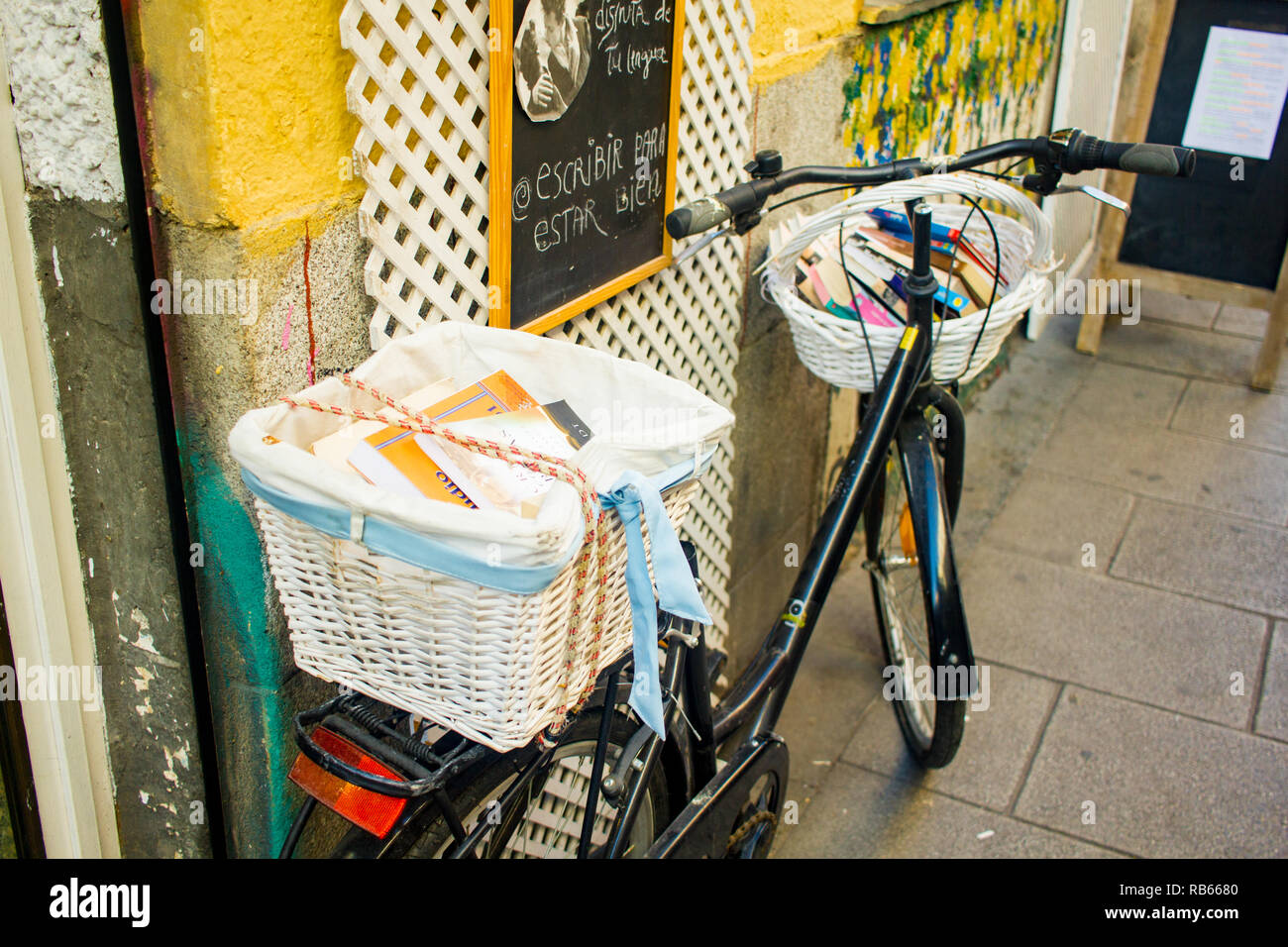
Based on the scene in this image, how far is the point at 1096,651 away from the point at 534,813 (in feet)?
6.76

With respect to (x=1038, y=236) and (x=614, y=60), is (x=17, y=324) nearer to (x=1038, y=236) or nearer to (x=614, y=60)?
(x=614, y=60)

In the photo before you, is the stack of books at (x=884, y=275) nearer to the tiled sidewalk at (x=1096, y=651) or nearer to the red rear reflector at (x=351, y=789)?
the tiled sidewalk at (x=1096, y=651)

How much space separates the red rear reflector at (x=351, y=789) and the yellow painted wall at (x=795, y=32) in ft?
6.49

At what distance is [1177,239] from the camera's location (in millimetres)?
5543

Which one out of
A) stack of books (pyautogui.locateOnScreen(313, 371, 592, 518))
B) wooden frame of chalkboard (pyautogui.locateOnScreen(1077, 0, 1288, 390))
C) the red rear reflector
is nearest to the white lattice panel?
stack of books (pyautogui.locateOnScreen(313, 371, 592, 518))

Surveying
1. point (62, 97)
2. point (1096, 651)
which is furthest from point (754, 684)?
point (1096, 651)

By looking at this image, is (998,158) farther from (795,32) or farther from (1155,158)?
(795,32)

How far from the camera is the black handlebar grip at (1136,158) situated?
243cm

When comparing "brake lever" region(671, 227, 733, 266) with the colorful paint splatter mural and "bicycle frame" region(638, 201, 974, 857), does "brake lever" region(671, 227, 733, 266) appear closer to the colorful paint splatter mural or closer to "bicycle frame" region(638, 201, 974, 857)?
"bicycle frame" region(638, 201, 974, 857)

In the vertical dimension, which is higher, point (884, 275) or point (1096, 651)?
point (884, 275)

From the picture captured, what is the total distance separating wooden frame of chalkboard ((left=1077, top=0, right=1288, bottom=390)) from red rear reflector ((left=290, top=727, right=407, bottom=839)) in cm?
468

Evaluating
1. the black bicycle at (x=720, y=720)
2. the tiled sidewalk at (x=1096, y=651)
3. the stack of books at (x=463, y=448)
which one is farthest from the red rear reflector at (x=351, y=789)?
the tiled sidewalk at (x=1096, y=651)

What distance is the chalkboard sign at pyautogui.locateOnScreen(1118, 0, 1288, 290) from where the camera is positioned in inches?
202
